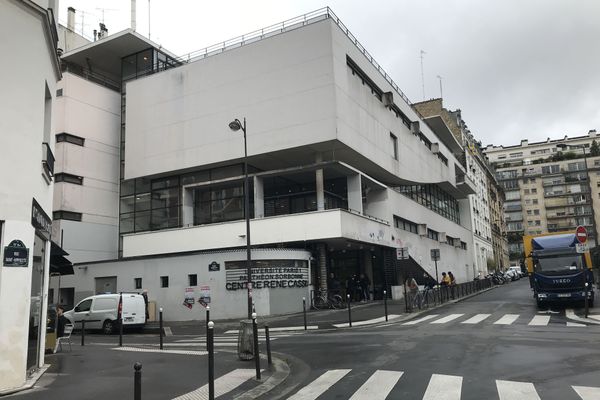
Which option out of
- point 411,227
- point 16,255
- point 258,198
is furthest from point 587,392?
point 411,227

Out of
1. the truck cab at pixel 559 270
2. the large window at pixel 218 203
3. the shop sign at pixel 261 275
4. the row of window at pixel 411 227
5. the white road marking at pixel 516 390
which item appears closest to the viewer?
the white road marking at pixel 516 390

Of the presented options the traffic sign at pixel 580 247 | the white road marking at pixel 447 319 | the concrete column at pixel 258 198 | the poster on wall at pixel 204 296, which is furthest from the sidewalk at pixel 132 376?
the concrete column at pixel 258 198

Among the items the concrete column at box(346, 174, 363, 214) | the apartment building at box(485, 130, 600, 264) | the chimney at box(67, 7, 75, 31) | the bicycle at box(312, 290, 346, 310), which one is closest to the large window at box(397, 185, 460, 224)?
the concrete column at box(346, 174, 363, 214)

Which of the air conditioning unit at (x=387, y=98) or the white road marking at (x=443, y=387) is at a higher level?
the air conditioning unit at (x=387, y=98)

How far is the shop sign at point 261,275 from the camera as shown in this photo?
2498 centimetres

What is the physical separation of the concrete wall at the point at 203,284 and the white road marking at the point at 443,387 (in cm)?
1706

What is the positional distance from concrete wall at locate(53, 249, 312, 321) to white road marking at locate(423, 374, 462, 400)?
17.1m

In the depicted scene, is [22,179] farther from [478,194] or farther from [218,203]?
[478,194]

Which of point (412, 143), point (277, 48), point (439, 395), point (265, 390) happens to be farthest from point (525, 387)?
point (412, 143)

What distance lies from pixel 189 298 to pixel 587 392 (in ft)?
70.1

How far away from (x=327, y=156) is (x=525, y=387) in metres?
24.2

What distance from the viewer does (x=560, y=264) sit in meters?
21.2

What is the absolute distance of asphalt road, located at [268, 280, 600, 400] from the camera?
7.63 metres

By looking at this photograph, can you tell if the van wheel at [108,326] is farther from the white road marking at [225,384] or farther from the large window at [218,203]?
the white road marking at [225,384]
